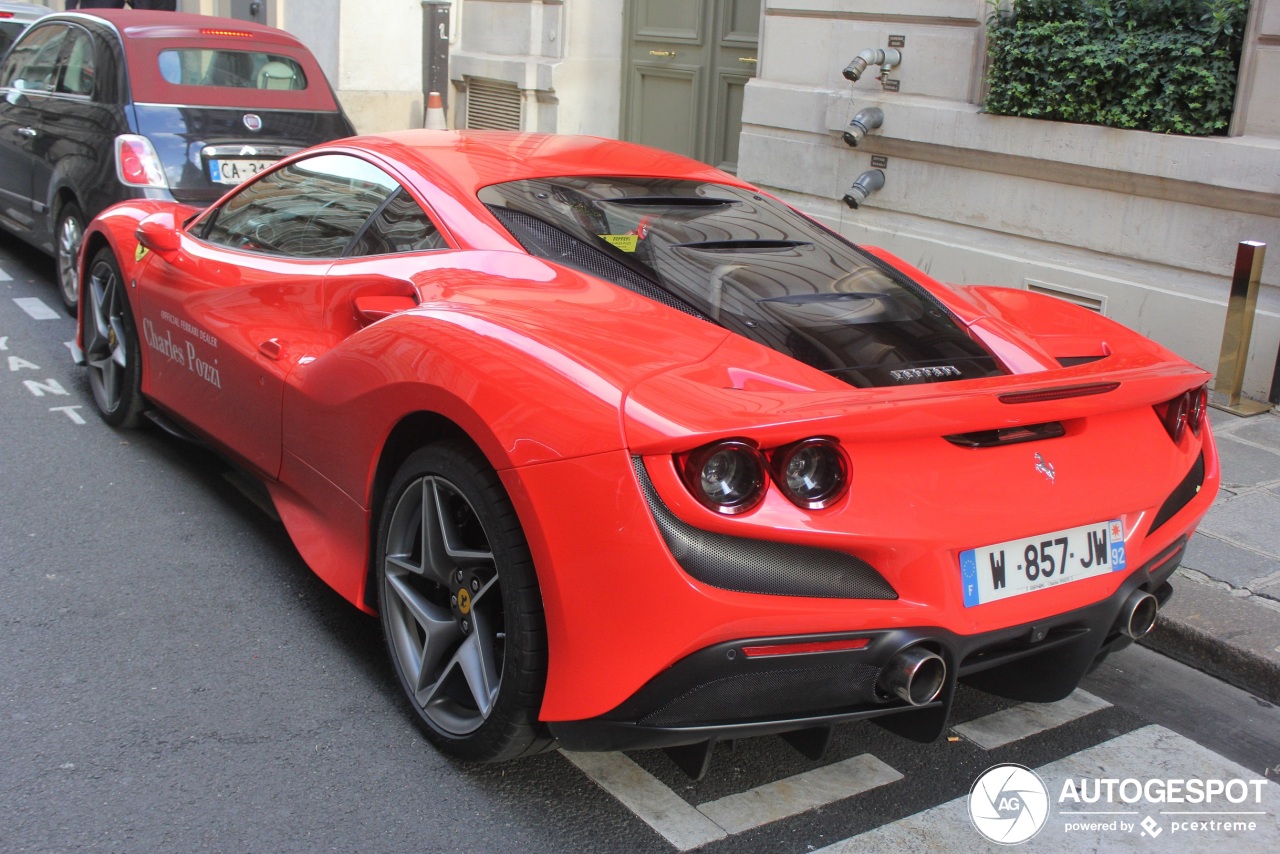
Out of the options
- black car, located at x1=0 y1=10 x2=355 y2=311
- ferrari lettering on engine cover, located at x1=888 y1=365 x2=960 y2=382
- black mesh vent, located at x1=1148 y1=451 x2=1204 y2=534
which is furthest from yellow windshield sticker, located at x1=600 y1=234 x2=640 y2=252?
black car, located at x1=0 y1=10 x2=355 y2=311

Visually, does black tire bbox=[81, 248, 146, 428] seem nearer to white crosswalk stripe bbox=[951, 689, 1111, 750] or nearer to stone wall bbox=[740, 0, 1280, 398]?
white crosswalk stripe bbox=[951, 689, 1111, 750]

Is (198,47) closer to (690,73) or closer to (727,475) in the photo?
(690,73)

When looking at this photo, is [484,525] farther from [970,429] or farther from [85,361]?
[85,361]

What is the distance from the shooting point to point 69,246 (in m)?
7.00

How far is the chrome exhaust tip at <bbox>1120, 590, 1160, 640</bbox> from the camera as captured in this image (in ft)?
9.40

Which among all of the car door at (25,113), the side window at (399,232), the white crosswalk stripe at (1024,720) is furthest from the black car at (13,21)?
the white crosswalk stripe at (1024,720)

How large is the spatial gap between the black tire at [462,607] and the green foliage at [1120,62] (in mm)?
5263

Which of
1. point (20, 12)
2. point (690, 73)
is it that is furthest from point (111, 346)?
point (20, 12)

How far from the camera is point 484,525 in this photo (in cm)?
270

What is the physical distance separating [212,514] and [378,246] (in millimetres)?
1410

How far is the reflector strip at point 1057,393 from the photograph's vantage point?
261 cm

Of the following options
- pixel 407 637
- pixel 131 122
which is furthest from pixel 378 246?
pixel 131 122

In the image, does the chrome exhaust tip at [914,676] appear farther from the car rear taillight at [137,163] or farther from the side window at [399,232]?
the car rear taillight at [137,163]

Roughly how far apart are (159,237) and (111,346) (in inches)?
30.3
